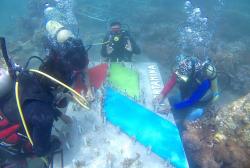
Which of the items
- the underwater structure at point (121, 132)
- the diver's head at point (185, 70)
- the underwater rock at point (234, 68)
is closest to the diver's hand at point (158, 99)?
the underwater structure at point (121, 132)

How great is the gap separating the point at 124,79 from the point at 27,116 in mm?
4541

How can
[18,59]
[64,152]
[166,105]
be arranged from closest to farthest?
[64,152], [166,105], [18,59]

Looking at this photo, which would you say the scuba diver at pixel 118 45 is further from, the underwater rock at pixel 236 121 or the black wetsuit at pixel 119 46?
the underwater rock at pixel 236 121

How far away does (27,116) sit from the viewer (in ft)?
12.6

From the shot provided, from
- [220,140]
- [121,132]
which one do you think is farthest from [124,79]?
[220,140]

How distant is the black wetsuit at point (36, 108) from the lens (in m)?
3.86

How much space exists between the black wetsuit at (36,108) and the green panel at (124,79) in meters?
3.48

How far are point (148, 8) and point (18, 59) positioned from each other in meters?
12.7

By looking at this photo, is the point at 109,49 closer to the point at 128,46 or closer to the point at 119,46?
the point at 119,46

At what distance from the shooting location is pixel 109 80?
26.1ft

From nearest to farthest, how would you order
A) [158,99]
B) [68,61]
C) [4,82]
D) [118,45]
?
[4,82], [68,61], [158,99], [118,45]

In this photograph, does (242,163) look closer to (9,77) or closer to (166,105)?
(166,105)

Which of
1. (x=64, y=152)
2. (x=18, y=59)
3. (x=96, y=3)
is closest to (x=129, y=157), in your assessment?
(x=64, y=152)

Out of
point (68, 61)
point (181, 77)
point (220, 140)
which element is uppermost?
point (68, 61)
